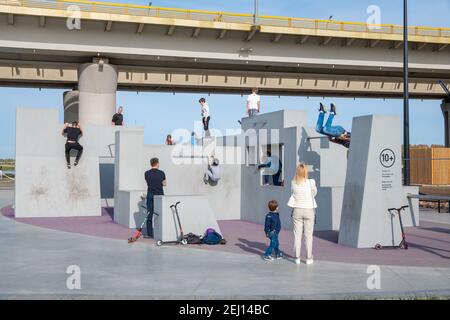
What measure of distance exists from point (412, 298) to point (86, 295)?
170 inches

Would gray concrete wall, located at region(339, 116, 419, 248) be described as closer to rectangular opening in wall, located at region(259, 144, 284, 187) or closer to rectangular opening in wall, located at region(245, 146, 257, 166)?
rectangular opening in wall, located at region(259, 144, 284, 187)

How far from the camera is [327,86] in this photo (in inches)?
1642

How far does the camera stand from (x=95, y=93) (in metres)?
34.8

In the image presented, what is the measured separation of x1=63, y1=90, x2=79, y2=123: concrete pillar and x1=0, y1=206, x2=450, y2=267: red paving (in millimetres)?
19165

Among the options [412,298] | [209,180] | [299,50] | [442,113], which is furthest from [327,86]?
[412,298]

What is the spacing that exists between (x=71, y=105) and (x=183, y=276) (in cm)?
3161

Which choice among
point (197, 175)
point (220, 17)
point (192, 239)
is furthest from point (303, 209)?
point (220, 17)

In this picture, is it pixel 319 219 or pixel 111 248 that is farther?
pixel 319 219

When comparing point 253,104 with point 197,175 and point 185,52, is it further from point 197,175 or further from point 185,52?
point 185,52

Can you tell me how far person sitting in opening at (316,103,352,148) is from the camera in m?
16.0

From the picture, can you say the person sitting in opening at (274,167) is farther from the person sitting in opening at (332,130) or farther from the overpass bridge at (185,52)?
the overpass bridge at (185,52)

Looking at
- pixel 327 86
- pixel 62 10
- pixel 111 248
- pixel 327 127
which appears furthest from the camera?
pixel 327 86

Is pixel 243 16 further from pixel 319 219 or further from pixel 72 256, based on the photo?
pixel 72 256

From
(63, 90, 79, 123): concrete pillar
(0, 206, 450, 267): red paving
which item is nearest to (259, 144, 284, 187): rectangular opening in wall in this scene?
(0, 206, 450, 267): red paving
